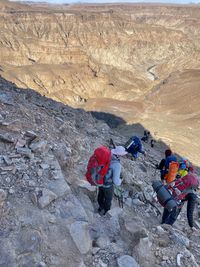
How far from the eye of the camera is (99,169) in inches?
237

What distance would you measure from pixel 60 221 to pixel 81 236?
420 millimetres

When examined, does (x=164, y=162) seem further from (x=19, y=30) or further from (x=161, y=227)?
(x=19, y=30)

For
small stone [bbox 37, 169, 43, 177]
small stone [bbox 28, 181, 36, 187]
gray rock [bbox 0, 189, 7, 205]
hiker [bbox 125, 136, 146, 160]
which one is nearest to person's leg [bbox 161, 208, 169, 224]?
small stone [bbox 37, 169, 43, 177]

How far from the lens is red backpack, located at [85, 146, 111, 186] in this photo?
591 cm

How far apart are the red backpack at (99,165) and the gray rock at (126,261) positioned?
1224 millimetres

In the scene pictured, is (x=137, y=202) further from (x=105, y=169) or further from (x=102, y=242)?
(x=102, y=242)

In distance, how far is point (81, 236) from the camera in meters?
5.52

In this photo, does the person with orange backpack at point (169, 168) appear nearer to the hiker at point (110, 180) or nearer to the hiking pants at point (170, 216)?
the hiking pants at point (170, 216)

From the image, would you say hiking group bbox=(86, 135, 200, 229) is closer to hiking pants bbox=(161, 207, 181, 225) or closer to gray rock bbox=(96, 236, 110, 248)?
hiking pants bbox=(161, 207, 181, 225)

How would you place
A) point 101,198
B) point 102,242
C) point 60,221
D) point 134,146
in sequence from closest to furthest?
point 102,242, point 60,221, point 101,198, point 134,146

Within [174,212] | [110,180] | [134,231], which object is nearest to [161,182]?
[174,212]

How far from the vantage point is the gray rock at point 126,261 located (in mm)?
5312

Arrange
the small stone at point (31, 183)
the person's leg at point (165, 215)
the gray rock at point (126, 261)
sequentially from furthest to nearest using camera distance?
the person's leg at point (165, 215), the small stone at point (31, 183), the gray rock at point (126, 261)

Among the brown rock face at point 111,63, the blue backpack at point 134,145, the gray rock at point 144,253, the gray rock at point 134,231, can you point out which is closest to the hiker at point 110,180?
the gray rock at point 134,231
